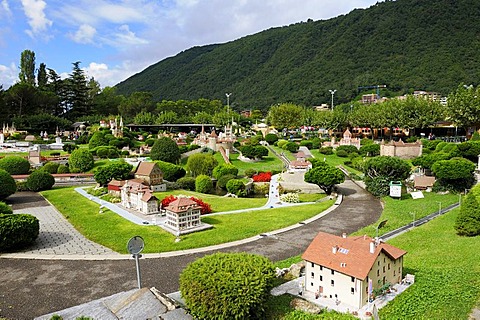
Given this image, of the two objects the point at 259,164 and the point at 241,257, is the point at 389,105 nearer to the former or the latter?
the point at 259,164

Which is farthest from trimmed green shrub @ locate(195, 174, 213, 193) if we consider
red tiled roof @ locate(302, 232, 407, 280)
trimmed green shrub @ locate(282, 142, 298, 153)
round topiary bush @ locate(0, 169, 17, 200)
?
trimmed green shrub @ locate(282, 142, 298, 153)

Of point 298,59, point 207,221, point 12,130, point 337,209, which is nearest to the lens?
point 207,221

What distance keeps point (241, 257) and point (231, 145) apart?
52.1 metres

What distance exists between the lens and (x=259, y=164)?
55875 millimetres

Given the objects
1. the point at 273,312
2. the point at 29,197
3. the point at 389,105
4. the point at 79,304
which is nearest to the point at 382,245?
the point at 273,312

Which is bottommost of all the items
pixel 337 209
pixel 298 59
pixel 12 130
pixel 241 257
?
pixel 337 209

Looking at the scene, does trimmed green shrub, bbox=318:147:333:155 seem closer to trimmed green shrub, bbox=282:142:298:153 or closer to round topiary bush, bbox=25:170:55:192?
trimmed green shrub, bbox=282:142:298:153

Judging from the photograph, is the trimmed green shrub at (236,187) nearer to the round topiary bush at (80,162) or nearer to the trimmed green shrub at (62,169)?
the round topiary bush at (80,162)

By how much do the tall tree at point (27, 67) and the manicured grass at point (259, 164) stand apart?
73.7 meters

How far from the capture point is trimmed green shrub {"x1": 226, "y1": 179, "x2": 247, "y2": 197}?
1550 inches

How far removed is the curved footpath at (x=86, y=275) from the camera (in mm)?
15414

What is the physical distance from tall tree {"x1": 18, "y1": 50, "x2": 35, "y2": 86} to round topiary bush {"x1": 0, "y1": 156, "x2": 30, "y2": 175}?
69601 millimetres

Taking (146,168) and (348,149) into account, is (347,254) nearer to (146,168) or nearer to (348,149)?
(146,168)

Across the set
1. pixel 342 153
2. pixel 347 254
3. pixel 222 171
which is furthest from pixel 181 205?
pixel 342 153
